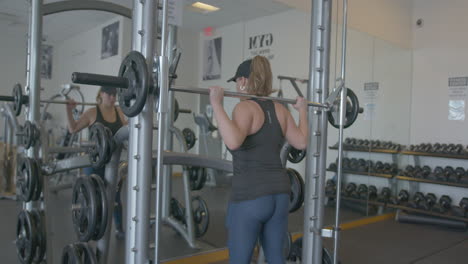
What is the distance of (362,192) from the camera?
4.46 metres

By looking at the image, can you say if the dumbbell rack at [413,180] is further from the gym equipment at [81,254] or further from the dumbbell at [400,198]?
the gym equipment at [81,254]

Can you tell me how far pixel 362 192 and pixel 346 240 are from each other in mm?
1118

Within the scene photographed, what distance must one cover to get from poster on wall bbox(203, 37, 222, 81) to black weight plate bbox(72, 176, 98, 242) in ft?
6.13

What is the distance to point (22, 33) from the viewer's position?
3.25 m

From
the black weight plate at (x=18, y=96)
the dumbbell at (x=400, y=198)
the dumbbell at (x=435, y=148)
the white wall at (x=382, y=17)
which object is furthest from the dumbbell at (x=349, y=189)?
the black weight plate at (x=18, y=96)

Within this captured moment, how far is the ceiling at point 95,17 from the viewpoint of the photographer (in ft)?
10.3

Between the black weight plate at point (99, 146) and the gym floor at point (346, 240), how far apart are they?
114 cm

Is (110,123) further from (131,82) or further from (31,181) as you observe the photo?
(131,82)

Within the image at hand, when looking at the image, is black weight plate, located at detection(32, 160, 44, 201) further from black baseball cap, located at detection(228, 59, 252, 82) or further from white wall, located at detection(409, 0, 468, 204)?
white wall, located at detection(409, 0, 468, 204)

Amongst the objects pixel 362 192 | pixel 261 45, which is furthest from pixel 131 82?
pixel 362 192

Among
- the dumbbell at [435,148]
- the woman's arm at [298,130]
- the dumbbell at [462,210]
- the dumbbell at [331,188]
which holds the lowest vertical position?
the dumbbell at [462,210]

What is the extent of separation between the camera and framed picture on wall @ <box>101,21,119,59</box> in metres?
3.22

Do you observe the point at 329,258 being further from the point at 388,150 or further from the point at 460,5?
the point at 460,5

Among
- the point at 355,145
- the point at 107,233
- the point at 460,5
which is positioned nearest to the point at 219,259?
the point at 107,233
